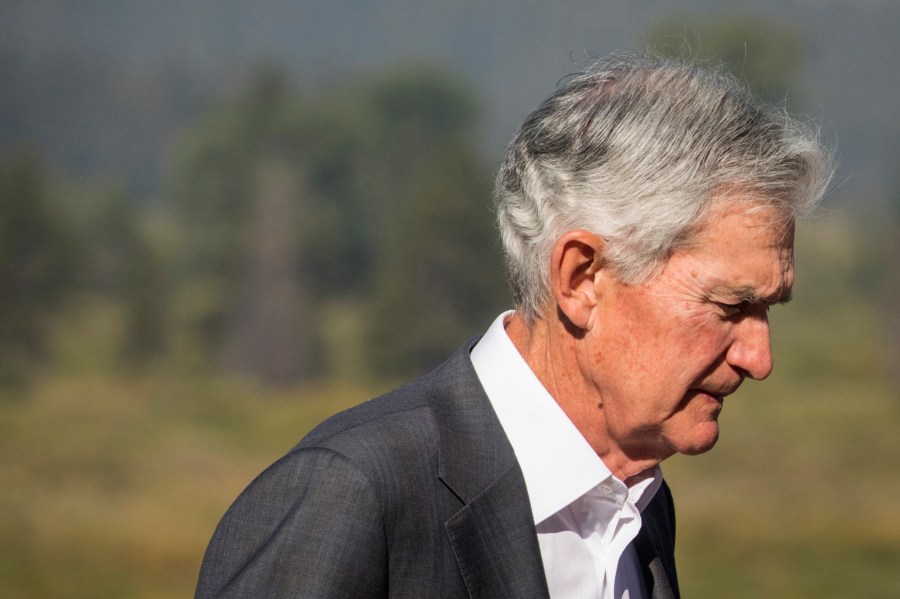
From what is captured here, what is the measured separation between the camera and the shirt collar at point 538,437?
59.6 inches

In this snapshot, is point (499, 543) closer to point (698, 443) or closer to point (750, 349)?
point (698, 443)

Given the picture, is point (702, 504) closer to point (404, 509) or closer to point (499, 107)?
point (499, 107)

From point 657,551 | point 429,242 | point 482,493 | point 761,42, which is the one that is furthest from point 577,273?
point 761,42

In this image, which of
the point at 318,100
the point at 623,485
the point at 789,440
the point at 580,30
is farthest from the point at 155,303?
the point at 623,485

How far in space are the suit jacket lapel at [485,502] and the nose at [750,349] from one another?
0.37 m

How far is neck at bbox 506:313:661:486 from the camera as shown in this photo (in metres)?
1.57

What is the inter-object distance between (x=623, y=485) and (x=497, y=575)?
0.30 meters

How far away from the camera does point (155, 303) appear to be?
895 centimetres

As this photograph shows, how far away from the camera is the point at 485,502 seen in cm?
144

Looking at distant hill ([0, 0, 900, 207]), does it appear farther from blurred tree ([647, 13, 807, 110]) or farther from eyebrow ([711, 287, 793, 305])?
eyebrow ([711, 287, 793, 305])

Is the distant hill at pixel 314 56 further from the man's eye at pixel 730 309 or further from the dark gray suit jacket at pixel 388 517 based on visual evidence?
the dark gray suit jacket at pixel 388 517

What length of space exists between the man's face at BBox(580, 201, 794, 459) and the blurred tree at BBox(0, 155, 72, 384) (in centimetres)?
796

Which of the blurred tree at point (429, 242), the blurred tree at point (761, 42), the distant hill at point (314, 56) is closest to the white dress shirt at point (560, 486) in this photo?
the blurred tree at point (429, 242)

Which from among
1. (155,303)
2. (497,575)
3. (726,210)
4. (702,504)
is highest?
(155,303)
